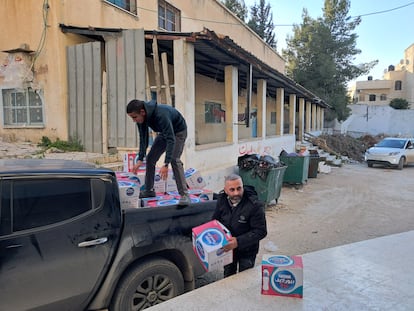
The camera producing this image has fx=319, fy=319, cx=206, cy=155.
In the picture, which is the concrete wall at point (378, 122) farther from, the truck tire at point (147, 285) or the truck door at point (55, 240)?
the truck door at point (55, 240)

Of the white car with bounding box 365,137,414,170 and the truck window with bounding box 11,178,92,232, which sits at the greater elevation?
the truck window with bounding box 11,178,92,232

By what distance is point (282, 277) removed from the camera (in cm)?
266

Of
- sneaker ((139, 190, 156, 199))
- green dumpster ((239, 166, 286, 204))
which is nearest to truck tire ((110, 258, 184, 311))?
sneaker ((139, 190, 156, 199))

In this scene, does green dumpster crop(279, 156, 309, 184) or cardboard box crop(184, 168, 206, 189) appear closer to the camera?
cardboard box crop(184, 168, 206, 189)

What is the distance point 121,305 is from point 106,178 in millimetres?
1093

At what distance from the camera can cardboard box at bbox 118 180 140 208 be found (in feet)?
11.5

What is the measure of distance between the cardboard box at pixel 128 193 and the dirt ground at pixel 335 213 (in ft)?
7.38

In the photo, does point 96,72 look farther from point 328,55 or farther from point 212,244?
point 328,55

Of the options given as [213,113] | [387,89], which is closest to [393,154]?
[213,113]

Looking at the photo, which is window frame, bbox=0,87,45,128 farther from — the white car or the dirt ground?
the white car

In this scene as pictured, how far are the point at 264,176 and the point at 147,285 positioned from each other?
529cm

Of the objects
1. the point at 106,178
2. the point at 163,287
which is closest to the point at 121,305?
the point at 163,287

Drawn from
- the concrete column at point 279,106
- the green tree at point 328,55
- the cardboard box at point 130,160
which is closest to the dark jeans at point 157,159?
the cardboard box at point 130,160

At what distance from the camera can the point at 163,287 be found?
2.98 meters
